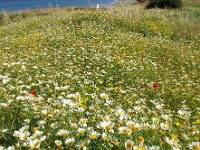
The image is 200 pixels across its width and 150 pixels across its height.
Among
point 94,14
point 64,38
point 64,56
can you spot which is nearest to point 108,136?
point 64,56

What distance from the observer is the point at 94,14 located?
16.9m

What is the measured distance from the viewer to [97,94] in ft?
15.9

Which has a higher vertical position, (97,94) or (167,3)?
(97,94)

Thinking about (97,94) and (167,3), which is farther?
(167,3)

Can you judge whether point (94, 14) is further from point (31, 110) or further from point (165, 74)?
point (31, 110)

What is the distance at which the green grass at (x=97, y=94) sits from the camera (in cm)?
314

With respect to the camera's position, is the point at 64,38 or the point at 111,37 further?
the point at 111,37

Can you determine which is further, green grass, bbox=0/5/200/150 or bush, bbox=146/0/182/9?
bush, bbox=146/0/182/9

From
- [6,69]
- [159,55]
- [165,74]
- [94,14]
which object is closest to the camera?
[6,69]

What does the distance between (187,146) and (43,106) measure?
68.6 inches

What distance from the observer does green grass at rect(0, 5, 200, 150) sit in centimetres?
314

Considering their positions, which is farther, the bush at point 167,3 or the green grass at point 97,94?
the bush at point 167,3

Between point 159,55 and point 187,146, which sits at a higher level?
point 187,146

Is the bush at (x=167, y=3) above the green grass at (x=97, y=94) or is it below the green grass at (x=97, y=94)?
below
